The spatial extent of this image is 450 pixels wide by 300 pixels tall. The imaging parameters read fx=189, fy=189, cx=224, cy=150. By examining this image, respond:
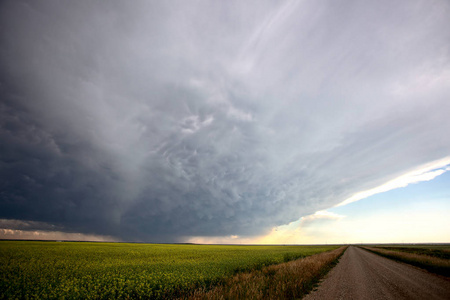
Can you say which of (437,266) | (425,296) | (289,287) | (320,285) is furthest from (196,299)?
(437,266)

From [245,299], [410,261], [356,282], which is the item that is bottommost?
[410,261]

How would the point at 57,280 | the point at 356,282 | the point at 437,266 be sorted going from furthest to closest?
1. the point at 437,266
2. the point at 356,282
3. the point at 57,280

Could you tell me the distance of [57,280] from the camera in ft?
42.5

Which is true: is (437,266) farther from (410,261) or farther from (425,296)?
(425,296)

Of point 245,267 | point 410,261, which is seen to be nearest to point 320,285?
point 245,267

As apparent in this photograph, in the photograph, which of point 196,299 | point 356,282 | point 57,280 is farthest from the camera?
point 356,282

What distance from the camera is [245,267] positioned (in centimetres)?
2109

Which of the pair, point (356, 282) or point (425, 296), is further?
point (356, 282)

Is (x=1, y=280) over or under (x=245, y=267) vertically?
over

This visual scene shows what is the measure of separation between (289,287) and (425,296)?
7.30 meters

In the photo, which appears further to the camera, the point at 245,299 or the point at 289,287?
the point at 289,287

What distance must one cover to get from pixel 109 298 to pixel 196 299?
15.1 ft

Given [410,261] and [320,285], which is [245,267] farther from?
[410,261]

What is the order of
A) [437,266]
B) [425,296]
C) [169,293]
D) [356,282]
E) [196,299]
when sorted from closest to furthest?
[196,299] → [425,296] → [169,293] → [356,282] → [437,266]
